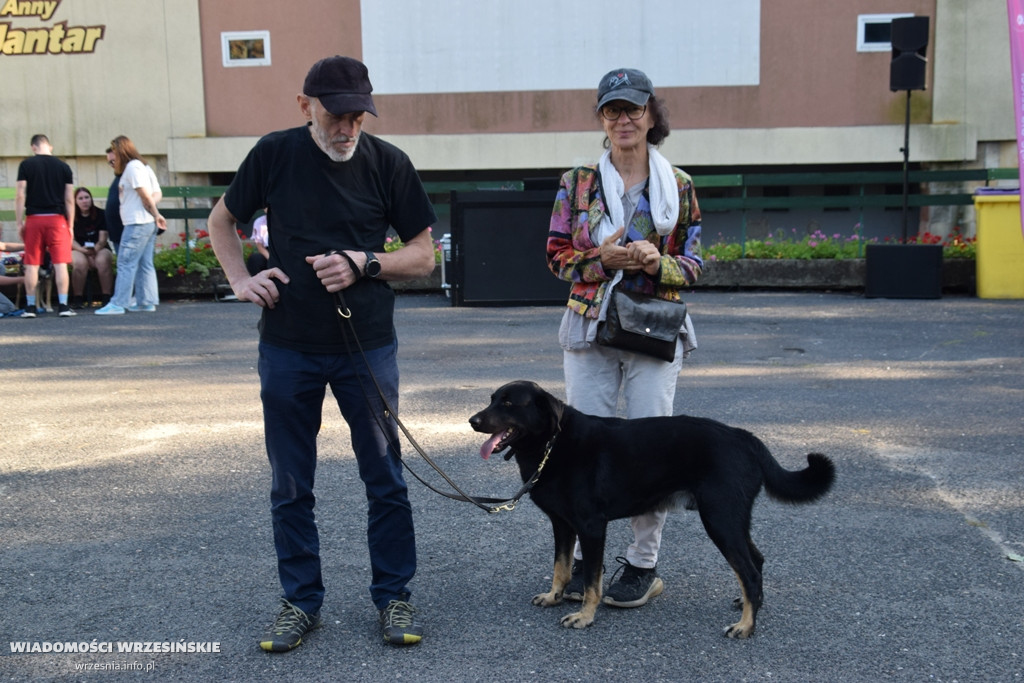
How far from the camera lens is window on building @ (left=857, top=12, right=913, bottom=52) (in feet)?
69.2

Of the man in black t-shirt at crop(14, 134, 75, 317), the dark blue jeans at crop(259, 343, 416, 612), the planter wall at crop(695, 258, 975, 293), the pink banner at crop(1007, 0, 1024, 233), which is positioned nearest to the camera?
the dark blue jeans at crop(259, 343, 416, 612)

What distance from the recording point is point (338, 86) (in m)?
3.69

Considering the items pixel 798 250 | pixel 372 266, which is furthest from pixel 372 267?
pixel 798 250

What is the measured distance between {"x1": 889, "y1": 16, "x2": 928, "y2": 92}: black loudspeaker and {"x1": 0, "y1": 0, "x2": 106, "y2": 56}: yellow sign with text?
16467 mm

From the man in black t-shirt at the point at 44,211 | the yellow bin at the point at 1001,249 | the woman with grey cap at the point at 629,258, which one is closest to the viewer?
the woman with grey cap at the point at 629,258

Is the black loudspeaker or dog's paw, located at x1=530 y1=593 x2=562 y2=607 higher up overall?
the black loudspeaker

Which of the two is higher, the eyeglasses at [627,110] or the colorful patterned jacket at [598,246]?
the eyeglasses at [627,110]

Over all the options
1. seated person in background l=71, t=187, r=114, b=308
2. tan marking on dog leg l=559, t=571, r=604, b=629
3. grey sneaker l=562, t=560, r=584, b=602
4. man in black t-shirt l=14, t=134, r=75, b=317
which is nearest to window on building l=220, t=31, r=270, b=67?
seated person in background l=71, t=187, r=114, b=308

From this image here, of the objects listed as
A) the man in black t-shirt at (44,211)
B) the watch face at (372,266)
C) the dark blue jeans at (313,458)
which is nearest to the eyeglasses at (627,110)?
the watch face at (372,266)

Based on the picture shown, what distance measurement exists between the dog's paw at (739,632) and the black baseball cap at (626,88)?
2.03 metres

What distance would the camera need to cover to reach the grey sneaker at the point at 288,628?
3.85 meters

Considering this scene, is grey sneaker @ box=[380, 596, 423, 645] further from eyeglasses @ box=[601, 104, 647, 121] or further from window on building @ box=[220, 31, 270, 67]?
window on building @ box=[220, 31, 270, 67]

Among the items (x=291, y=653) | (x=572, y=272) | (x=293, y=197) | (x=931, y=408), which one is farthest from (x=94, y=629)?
(x=931, y=408)

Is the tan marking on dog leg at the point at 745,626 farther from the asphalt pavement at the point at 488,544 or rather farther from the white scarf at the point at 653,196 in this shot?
the white scarf at the point at 653,196
